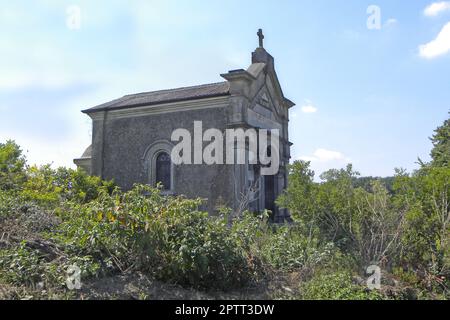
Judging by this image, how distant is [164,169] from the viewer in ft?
58.8

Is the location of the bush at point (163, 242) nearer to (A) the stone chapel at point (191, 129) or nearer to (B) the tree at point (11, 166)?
(B) the tree at point (11, 166)

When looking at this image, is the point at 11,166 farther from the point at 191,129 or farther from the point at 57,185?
the point at 191,129

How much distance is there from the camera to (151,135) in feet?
59.8

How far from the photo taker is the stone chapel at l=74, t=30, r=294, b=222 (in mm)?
16375

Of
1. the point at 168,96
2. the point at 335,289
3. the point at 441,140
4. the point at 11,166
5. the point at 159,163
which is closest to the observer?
the point at 335,289

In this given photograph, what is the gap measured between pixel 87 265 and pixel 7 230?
2.36 metres

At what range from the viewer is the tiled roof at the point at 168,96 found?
17.1 m

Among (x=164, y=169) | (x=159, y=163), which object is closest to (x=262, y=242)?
(x=164, y=169)

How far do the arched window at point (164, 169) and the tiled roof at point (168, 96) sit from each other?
234 cm

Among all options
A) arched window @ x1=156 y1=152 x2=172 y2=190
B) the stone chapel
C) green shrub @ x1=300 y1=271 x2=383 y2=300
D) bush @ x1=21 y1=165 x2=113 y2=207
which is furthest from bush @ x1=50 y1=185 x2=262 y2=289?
arched window @ x1=156 y1=152 x2=172 y2=190

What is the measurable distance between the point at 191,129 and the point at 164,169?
218 cm
